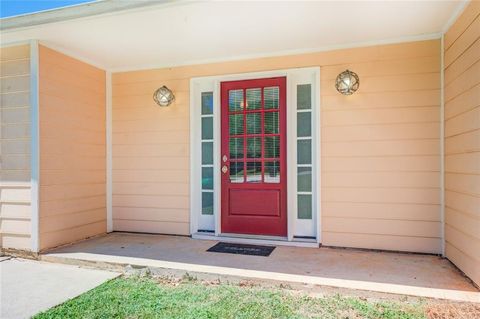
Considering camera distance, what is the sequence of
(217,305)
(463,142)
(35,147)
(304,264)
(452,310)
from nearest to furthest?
(452,310)
(217,305)
(463,142)
(304,264)
(35,147)

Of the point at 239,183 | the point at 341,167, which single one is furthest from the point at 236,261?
the point at 341,167

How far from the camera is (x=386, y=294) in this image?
2504 millimetres

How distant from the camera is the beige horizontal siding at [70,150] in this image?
12.1 feet

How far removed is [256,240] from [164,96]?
2.10 metres

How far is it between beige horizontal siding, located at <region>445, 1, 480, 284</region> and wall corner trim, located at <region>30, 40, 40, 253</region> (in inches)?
158

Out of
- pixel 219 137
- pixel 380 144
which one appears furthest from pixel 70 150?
pixel 380 144

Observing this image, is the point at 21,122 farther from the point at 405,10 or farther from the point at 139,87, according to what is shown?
the point at 405,10

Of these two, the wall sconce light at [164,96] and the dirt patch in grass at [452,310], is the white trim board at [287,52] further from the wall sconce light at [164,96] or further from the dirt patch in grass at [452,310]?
the dirt patch in grass at [452,310]

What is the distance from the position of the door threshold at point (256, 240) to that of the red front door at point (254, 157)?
0.07 metres

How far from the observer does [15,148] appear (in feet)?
12.1

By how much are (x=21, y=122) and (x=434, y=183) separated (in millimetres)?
4359

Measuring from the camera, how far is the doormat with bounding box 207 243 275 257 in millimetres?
3553

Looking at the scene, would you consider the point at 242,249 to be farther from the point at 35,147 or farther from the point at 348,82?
the point at 35,147

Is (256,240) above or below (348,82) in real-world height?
below
